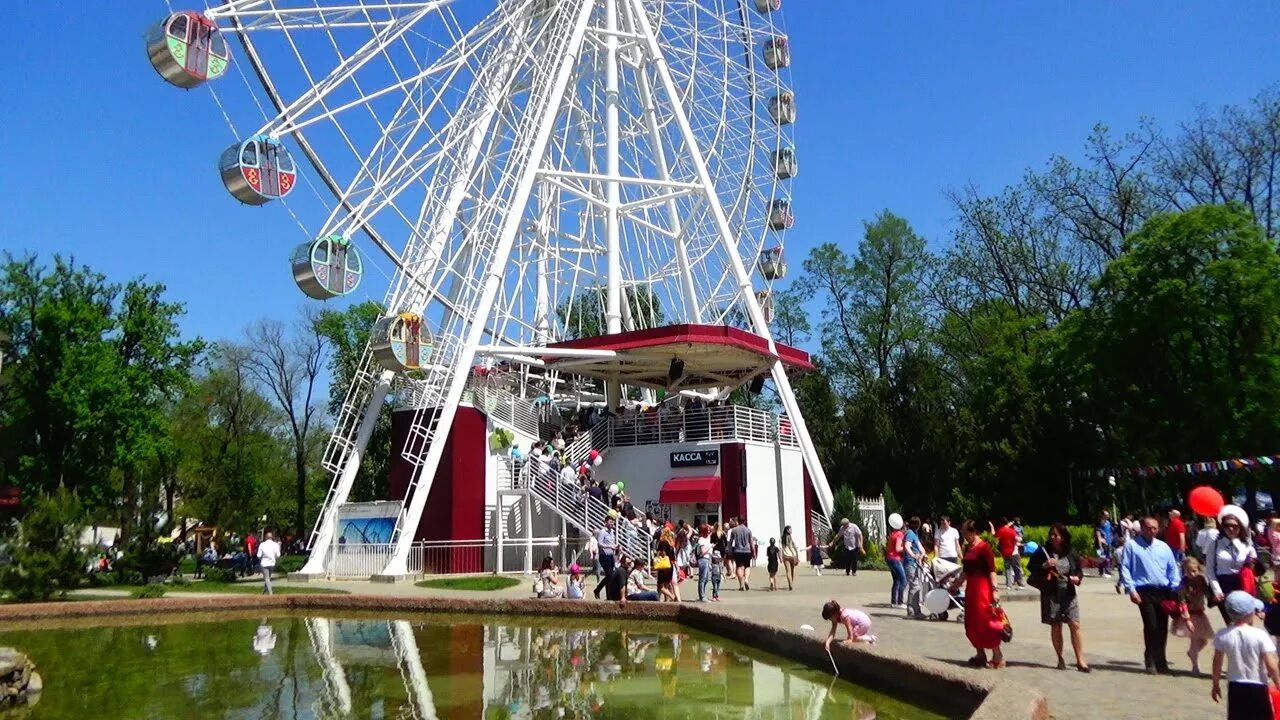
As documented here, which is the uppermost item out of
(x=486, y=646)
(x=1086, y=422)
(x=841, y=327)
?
(x=841, y=327)

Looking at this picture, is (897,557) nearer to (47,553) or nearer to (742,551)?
(742,551)

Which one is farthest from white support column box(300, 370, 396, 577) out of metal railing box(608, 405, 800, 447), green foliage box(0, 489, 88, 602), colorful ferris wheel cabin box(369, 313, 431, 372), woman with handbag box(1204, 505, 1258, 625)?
woman with handbag box(1204, 505, 1258, 625)

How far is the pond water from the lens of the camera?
1124cm

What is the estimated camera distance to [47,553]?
76.9 feet

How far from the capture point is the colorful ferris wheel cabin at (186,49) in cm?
2400

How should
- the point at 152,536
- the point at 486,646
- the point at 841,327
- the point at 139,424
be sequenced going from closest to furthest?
1. the point at 486,646
2. the point at 152,536
3. the point at 139,424
4. the point at 841,327

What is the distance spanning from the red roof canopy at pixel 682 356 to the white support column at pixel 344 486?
19.7ft

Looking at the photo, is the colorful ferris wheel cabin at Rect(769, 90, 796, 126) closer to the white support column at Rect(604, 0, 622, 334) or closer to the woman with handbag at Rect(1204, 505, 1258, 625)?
the white support column at Rect(604, 0, 622, 334)

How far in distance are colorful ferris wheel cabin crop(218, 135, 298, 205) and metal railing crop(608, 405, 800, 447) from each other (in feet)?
52.5

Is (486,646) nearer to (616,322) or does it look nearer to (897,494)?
(616,322)

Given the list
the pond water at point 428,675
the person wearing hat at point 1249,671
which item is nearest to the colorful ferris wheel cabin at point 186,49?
the pond water at point 428,675

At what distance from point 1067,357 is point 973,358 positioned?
1389 centimetres

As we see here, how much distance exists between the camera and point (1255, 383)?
35.9 meters

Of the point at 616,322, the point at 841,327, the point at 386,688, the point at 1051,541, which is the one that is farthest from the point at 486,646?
the point at 841,327
